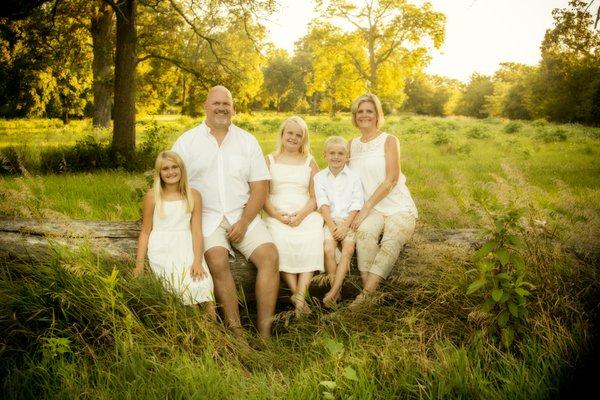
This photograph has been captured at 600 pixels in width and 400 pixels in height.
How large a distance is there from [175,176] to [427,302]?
2509mm

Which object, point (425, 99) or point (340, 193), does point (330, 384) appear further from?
point (425, 99)

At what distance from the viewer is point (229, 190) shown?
14.1ft

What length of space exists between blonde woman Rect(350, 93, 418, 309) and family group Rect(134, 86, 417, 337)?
0.01 metres

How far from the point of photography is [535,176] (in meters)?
10.2

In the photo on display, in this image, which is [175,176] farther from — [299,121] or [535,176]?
[535,176]

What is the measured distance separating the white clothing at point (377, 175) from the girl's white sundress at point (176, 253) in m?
2.02

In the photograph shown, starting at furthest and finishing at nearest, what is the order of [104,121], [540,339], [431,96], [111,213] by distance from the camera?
[431,96], [104,121], [111,213], [540,339]

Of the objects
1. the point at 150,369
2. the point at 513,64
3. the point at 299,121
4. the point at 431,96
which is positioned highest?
the point at 513,64

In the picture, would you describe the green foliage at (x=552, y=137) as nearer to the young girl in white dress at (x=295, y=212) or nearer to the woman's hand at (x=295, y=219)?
the young girl in white dress at (x=295, y=212)

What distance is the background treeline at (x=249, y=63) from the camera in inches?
423

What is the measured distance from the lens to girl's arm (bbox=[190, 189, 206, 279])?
3.64 m

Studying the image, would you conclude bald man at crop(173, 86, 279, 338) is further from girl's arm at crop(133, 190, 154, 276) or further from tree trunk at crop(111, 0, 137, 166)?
tree trunk at crop(111, 0, 137, 166)

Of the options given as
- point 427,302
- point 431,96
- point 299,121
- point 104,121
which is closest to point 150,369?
point 427,302

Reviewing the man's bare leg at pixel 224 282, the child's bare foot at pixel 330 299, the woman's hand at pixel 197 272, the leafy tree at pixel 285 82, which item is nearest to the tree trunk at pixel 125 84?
the man's bare leg at pixel 224 282
